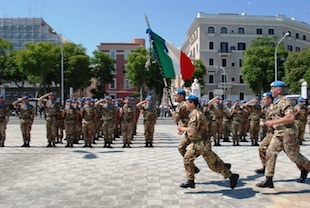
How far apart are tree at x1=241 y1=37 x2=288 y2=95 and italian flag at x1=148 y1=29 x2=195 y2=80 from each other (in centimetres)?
4249

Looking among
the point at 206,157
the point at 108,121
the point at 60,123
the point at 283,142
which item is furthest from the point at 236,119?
the point at 206,157

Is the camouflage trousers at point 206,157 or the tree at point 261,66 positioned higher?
the tree at point 261,66

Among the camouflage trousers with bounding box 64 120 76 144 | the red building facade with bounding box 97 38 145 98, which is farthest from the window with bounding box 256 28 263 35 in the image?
the camouflage trousers with bounding box 64 120 76 144

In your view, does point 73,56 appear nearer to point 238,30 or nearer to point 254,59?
point 254,59

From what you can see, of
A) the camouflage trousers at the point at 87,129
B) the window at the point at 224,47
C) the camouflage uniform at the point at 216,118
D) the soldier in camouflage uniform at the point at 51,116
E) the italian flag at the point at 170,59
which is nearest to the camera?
the italian flag at the point at 170,59

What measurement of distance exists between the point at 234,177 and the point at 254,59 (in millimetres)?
48887

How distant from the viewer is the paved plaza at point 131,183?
6.01 meters

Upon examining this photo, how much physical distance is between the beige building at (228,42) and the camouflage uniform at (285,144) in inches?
2323

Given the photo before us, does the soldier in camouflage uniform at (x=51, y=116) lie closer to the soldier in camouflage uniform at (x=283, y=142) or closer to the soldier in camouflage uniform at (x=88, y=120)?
the soldier in camouflage uniform at (x=88, y=120)

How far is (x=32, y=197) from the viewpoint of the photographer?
634 centimetres

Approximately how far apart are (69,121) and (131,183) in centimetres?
692

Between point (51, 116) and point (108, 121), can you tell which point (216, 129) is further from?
point (51, 116)

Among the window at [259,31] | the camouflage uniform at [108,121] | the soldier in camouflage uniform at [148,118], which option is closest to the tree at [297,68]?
the window at [259,31]

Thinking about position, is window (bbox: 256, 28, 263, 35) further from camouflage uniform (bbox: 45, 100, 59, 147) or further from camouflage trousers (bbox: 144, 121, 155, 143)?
camouflage uniform (bbox: 45, 100, 59, 147)
